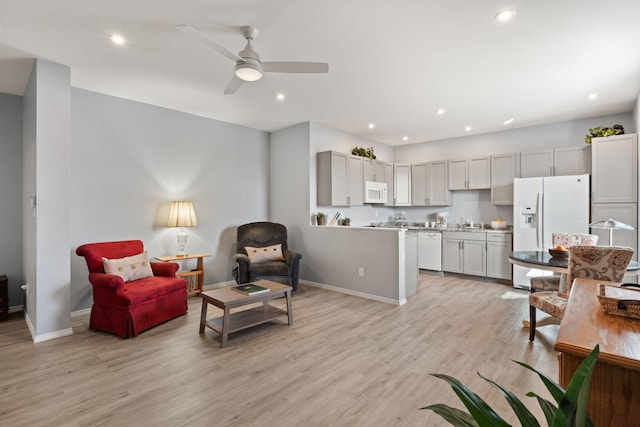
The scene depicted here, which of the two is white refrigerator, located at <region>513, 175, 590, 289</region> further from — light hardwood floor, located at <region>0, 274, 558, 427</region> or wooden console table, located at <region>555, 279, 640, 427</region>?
wooden console table, located at <region>555, 279, 640, 427</region>

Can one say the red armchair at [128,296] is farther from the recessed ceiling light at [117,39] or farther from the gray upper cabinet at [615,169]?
the gray upper cabinet at [615,169]

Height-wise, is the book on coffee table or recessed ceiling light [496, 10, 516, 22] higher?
recessed ceiling light [496, 10, 516, 22]

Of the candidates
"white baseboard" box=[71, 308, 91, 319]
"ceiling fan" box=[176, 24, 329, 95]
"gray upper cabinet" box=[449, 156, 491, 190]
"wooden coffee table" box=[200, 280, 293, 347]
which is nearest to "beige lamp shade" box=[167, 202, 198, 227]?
"white baseboard" box=[71, 308, 91, 319]

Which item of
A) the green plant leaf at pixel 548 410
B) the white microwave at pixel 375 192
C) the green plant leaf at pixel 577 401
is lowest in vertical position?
the green plant leaf at pixel 548 410

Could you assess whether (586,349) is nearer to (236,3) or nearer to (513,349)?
(513,349)

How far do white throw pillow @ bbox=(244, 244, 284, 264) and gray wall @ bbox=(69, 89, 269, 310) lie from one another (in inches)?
29.9

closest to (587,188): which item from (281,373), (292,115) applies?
(292,115)

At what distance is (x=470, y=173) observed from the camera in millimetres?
6090

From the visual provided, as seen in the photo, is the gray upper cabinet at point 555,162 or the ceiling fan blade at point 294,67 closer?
the ceiling fan blade at point 294,67

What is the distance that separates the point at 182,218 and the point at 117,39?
2.34 m

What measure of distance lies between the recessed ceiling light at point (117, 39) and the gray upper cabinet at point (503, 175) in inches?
226

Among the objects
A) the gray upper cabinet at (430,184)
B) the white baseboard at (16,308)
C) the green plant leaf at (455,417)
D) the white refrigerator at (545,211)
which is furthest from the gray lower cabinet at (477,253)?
the white baseboard at (16,308)

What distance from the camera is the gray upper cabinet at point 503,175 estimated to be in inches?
217

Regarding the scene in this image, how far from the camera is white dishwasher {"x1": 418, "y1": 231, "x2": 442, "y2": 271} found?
20.0 feet
